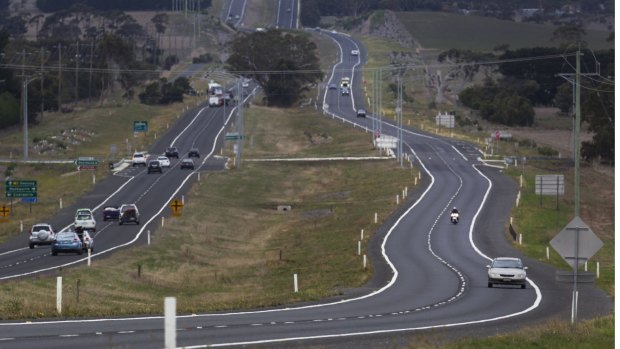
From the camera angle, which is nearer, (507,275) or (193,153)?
(507,275)

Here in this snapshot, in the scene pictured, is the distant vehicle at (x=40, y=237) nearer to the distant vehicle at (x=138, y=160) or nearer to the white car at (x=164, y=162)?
the white car at (x=164, y=162)

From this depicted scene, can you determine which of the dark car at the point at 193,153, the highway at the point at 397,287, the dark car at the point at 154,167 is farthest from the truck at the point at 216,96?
the dark car at the point at 154,167

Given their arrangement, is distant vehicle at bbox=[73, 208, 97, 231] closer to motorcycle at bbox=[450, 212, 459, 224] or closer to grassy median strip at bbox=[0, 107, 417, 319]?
grassy median strip at bbox=[0, 107, 417, 319]

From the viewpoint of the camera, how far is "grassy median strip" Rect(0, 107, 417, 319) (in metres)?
41.4

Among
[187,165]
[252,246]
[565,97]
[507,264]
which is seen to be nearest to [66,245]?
[252,246]

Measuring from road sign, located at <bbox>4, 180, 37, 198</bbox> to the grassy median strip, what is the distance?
9.74 meters

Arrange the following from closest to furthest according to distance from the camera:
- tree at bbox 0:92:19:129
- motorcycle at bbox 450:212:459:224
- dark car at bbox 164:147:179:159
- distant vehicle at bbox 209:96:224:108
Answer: motorcycle at bbox 450:212:459:224
dark car at bbox 164:147:179:159
tree at bbox 0:92:19:129
distant vehicle at bbox 209:96:224:108

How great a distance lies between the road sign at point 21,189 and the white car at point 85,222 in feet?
26.0

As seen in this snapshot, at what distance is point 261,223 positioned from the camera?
8588 centimetres

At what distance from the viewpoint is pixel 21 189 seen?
8338cm

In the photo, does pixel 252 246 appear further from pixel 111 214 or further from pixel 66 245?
pixel 66 245

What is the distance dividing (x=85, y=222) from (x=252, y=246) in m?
9.77

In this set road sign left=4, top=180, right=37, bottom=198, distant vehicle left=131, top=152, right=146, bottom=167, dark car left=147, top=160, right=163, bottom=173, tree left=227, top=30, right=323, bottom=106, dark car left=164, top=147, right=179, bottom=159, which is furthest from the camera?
tree left=227, top=30, right=323, bottom=106

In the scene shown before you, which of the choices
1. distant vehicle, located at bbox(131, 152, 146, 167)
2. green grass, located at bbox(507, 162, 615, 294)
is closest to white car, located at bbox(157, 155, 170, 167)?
distant vehicle, located at bbox(131, 152, 146, 167)
